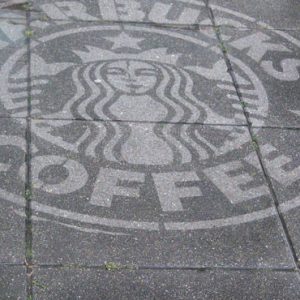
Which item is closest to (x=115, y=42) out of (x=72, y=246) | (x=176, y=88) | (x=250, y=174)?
(x=176, y=88)

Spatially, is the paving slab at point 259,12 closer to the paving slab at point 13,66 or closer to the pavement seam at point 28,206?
the paving slab at point 13,66

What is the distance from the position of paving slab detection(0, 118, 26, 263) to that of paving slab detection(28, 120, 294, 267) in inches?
3.5

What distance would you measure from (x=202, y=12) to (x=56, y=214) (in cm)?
319

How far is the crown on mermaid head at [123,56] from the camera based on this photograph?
5.71 metres

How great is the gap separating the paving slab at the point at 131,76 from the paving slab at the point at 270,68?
0.31ft

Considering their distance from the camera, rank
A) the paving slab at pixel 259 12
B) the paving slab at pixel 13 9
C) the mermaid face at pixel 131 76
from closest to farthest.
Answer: the mermaid face at pixel 131 76, the paving slab at pixel 13 9, the paving slab at pixel 259 12

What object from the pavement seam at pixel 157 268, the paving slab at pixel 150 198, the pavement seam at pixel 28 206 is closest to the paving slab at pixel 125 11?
the pavement seam at pixel 28 206

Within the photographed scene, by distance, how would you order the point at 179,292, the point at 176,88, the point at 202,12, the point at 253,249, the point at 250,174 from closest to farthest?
1. the point at 179,292
2. the point at 253,249
3. the point at 250,174
4. the point at 176,88
5. the point at 202,12

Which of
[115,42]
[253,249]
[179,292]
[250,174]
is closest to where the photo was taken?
[179,292]

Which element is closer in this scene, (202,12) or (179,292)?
(179,292)

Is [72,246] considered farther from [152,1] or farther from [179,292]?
[152,1]

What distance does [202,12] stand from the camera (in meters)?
6.62

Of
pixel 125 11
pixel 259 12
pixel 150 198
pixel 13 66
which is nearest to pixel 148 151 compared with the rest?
pixel 150 198

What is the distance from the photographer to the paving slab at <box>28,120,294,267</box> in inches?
157
